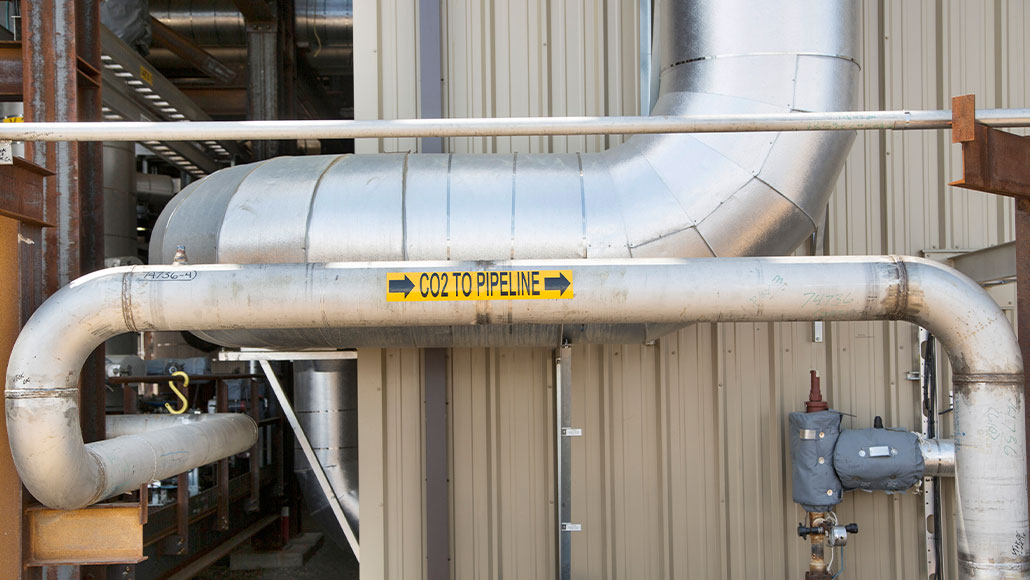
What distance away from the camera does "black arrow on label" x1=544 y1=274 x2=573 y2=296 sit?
8.42ft

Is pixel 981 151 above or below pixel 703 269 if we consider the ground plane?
above

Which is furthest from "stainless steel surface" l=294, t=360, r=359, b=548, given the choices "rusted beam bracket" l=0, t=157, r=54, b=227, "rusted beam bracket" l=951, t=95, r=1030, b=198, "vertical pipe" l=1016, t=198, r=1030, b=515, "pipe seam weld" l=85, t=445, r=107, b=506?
"rusted beam bracket" l=951, t=95, r=1030, b=198

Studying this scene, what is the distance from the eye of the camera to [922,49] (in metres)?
3.93

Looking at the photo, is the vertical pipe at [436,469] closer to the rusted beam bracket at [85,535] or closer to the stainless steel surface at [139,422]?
the stainless steel surface at [139,422]

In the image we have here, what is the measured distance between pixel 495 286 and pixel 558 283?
0.21m

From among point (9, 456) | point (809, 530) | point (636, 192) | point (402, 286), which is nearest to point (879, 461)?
point (809, 530)

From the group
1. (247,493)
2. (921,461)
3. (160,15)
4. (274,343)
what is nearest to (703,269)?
(921,461)

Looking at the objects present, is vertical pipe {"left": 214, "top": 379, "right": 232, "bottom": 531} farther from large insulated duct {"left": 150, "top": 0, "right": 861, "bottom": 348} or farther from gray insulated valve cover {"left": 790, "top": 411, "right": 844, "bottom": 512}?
gray insulated valve cover {"left": 790, "top": 411, "right": 844, "bottom": 512}

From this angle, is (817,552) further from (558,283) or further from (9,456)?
(9,456)

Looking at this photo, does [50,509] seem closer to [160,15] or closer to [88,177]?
[88,177]

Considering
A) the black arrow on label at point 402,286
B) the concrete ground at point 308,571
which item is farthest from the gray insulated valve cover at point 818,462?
the concrete ground at point 308,571

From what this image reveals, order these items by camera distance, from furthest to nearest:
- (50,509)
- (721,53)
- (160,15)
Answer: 1. (160,15)
2. (721,53)
3. (50,509)

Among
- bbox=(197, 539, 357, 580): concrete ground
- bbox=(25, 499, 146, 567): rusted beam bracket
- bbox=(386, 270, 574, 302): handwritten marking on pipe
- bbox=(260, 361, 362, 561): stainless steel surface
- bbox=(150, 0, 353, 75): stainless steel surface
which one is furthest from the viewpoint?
bbox=(150, 0, 353, 75): stainless steel surface

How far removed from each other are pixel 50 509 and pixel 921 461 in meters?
3.59
